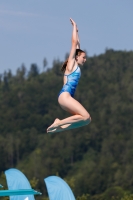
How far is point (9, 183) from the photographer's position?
23.2 m

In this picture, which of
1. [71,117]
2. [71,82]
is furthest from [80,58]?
[71,117]

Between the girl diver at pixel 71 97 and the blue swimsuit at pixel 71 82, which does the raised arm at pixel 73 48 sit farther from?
the blue swimsuit at pixel 71 82

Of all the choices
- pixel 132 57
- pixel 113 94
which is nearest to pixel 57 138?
pixel 113 94

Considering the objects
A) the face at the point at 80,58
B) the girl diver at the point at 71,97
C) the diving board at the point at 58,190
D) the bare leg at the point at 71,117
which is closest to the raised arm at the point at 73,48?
the girl diver at the point at 71,97

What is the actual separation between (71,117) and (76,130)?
134 metres

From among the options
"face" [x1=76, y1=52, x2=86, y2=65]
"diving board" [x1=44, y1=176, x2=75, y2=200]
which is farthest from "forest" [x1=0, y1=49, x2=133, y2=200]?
"face" [x1=76, y1=52, x2=86, y2=65]

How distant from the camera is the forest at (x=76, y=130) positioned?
134m

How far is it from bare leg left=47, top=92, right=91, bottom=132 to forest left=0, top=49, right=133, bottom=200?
324ft

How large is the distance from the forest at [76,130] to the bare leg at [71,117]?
324 ft

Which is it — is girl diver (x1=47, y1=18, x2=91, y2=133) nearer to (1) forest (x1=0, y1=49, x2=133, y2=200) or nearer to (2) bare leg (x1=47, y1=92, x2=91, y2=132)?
(2) bare leg (x1=47, y1=92, x2=91, y2=132)

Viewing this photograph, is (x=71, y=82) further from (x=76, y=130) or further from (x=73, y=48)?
(x=76, y=130)

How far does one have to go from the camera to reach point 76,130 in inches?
5950

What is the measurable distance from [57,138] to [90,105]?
15707 mm

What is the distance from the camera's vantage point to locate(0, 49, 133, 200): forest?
5256 inches
